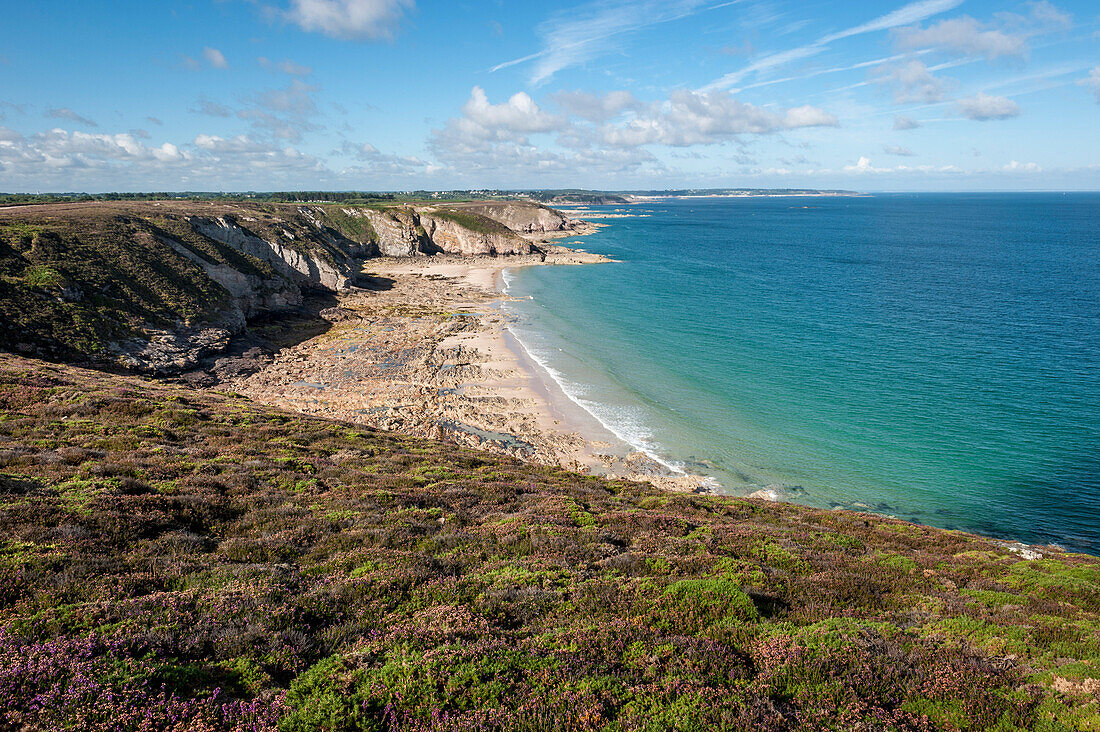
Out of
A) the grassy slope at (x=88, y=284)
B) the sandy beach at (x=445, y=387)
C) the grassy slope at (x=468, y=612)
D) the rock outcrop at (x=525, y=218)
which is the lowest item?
the sandy beach at (x=445, y=387)

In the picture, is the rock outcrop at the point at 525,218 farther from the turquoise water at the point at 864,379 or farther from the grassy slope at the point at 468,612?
the grassy slope at the point at 468,612

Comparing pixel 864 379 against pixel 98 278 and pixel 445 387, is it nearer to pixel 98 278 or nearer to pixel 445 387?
pixel 445 387

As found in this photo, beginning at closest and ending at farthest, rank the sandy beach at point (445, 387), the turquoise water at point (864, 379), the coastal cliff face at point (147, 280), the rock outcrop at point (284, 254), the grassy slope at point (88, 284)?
the turquoise water at point (864, 379) < the sandy beach at point (445, 387) < the grassy slope at point (88, 284) < the coastal cliff face at point (147, 280) < the rock outcrop at point (284, 254)

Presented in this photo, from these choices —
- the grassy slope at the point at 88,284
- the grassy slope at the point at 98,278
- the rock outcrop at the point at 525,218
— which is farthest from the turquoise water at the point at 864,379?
the rock outcrop at the point at 525,218

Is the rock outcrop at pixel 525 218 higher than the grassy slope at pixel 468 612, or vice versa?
the rock outcrop at pixel 525 218

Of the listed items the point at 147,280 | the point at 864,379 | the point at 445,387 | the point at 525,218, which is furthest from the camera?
the point at 525,218

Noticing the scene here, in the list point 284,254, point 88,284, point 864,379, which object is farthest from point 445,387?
point 284,254
